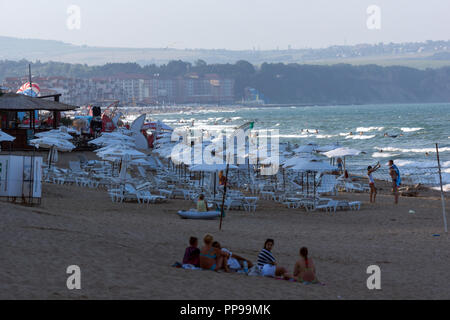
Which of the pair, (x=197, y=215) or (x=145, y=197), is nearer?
(x=197, y=215)

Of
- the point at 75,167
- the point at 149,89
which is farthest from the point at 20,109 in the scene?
the point at 149,89

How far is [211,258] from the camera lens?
7.59 m

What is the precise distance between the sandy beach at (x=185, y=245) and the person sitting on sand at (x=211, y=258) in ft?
0.56

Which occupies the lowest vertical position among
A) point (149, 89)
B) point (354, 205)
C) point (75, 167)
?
point (354, 205)

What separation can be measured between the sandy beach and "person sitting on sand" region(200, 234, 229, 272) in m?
0.17

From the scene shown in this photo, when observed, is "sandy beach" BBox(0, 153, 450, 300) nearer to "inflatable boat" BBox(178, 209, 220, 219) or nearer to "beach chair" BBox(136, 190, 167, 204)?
"inflatable boat" BBox(178, 209, 220, 219)

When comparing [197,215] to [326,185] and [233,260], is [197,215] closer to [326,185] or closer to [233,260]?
[233,260]

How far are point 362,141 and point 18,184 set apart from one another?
3942 centimetres

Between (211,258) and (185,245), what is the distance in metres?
1.64

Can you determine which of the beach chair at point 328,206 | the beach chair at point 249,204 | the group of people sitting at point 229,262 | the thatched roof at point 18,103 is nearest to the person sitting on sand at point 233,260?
the group of people sitting at point 229,262

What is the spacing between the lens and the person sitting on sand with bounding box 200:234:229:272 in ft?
24.8

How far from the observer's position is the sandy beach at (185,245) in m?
6.32

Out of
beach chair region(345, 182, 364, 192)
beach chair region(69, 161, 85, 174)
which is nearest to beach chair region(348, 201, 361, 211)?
beach chair region(345, 182, 364, 192)
